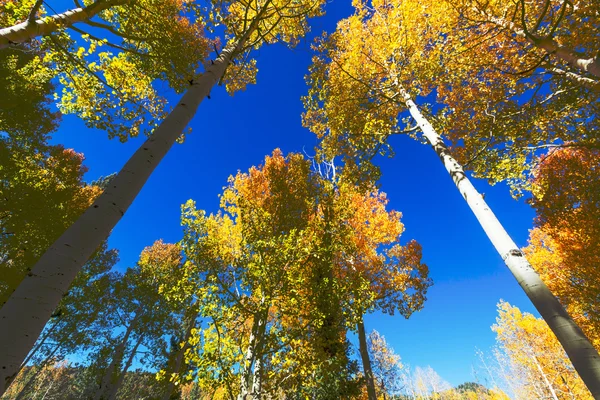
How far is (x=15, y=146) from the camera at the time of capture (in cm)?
925

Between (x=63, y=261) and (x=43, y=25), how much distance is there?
4576mm

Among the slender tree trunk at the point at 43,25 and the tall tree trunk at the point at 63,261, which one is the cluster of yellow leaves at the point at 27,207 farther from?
the tall tree trunk at the point at 63,261

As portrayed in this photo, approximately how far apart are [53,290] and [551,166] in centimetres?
1526

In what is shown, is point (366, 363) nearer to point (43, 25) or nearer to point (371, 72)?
point (371, 72)

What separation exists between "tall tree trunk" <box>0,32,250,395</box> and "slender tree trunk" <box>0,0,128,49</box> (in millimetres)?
3288

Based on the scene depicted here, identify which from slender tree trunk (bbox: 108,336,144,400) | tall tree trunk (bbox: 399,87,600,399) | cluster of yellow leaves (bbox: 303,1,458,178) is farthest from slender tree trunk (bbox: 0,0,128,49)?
slender tree trunk (bbox: 108,336,144,400)

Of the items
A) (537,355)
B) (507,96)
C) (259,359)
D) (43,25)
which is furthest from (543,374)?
A: (43,25)

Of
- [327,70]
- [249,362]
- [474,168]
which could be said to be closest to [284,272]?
[249,362]

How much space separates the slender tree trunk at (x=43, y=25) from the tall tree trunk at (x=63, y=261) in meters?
3.29

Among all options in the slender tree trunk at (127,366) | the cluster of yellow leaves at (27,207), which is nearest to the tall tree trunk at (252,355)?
the cluster of yellow leaves at (27,207)

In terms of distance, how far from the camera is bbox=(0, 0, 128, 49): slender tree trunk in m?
3.52

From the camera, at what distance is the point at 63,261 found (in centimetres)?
151

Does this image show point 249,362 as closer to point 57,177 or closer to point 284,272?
point 284,272

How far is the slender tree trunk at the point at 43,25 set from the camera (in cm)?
352
